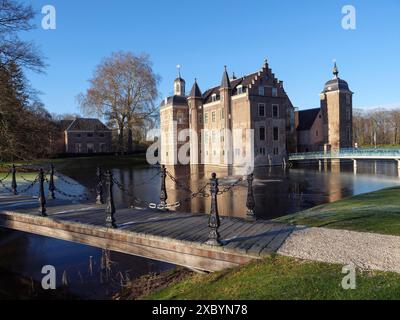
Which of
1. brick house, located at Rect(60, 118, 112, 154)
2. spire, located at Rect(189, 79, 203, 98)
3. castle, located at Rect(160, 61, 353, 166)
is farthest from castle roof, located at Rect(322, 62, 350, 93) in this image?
brick house, located at Rect(60, 118, 112, 154)

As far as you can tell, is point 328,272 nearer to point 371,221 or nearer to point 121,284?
point 371,221

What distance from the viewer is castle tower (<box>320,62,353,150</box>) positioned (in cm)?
5088

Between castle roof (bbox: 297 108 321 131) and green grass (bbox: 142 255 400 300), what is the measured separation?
5097cm

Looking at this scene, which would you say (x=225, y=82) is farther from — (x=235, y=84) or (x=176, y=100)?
(x=176, y=100)

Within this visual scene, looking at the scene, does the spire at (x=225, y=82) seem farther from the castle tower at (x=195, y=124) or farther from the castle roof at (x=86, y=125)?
the castle roof at (x=86, y=125)

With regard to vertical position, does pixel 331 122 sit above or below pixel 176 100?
below

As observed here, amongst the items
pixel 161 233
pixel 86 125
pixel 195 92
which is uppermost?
pixel 195 92

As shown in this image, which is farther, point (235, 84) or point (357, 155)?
point (235, 84)

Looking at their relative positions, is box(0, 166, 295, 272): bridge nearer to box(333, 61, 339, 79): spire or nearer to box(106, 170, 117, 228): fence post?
box(106, 170, 117, 228): fence post

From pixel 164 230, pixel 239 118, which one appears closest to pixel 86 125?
pixel 239 118

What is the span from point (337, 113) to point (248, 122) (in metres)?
18.2

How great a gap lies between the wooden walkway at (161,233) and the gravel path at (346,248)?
0.34 metres

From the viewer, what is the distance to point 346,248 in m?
5.81
